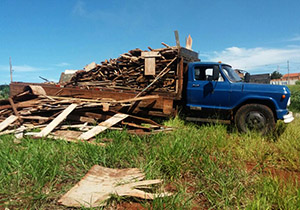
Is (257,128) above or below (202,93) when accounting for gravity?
below

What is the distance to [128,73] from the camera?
7.28 m

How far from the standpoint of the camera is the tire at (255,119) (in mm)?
4887

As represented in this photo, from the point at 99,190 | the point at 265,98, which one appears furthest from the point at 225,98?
the point at 99,190

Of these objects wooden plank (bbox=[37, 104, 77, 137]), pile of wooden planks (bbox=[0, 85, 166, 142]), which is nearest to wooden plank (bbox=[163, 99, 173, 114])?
pile of wooden planks (bbox=[0, 85, 166, 142])

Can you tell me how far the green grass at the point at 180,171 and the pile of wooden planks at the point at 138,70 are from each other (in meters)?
2.95

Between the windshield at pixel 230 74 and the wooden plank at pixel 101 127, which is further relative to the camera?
the windshield at pixel 230 74

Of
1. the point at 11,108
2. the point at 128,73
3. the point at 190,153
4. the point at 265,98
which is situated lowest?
the point at 190,153

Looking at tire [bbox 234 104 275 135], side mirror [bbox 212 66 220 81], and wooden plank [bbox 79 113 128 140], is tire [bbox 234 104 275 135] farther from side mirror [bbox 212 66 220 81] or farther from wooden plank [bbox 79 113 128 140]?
wooden plank [bbox 79 113 128 140]

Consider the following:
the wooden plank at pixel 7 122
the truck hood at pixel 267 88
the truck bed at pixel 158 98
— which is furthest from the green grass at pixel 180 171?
the truck bed at pixel 158 98

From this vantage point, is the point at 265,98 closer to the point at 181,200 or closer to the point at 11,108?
the point at 181,200


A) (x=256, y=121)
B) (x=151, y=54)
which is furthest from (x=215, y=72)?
(x=151, y=54)

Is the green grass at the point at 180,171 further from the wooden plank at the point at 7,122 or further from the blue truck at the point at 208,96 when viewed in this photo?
the wooden plank at the point at 7,122

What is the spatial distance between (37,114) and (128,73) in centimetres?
377

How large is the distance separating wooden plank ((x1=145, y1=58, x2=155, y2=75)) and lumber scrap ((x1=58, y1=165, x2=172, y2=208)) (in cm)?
447
